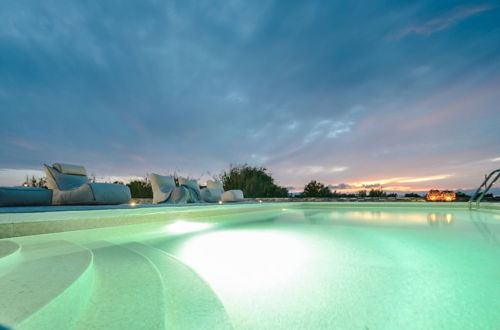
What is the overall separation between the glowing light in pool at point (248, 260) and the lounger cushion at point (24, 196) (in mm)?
3237

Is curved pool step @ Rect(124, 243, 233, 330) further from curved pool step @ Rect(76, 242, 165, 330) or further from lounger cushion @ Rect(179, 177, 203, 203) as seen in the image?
lounger cushion @ Rect(179, 177, 203, 203)

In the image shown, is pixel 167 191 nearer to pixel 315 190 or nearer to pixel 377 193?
pixel 315 190

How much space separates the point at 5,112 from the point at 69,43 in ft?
9.48

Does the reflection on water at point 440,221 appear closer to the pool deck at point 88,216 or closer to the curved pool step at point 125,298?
the pool deck at point 88,216

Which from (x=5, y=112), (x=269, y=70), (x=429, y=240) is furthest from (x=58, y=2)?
(x=429, y=240)

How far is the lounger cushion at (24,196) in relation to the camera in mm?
3586

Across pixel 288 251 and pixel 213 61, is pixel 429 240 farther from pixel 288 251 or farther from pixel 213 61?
pixel 213 61

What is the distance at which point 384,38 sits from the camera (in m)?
Result: 6.21

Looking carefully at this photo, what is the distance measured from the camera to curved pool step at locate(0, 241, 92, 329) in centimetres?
63

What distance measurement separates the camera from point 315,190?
10.4 m

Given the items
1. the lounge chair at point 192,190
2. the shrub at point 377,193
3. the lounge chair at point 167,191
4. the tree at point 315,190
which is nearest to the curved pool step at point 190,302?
the lounge chair at point 167,191

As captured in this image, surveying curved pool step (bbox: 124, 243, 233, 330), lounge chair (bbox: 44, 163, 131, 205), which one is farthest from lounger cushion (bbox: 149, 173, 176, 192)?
curved pool step (bbox: 124, 243, 233, 330)

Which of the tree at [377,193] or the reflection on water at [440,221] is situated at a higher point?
the tree at [377,193]

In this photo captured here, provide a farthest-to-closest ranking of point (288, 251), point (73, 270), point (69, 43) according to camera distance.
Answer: point (69, 43) → point (288, 251) → point (73, 270)
